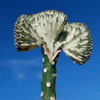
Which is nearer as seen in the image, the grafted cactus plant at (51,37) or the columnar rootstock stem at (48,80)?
the columnar rootstock stem at (48,80)

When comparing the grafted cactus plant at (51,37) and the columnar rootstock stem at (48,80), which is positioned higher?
the grafted cactus plant at (51,37)

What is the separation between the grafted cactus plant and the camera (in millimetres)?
7617

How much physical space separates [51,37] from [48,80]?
52.5 inches

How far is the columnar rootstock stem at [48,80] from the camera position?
23.5 feet

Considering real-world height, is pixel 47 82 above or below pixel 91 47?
below

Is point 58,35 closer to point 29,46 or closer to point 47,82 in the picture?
point 29,46

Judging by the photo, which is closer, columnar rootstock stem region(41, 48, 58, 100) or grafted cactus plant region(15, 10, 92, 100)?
columnar rootstock stem region(41, 48, 58, 100)

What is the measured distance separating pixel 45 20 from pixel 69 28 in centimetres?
88

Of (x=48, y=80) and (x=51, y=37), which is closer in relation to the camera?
(x=48, y=80)

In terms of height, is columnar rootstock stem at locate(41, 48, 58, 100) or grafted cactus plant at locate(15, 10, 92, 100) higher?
grafted cactus plant at locate(15, 10, 92, 100)

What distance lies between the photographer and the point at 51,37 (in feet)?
25.8

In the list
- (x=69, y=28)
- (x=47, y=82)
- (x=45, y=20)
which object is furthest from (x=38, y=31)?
(x=47, y=82)

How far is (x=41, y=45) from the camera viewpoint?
7.83 meters

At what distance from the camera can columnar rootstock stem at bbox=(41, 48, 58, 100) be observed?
7.16 m
